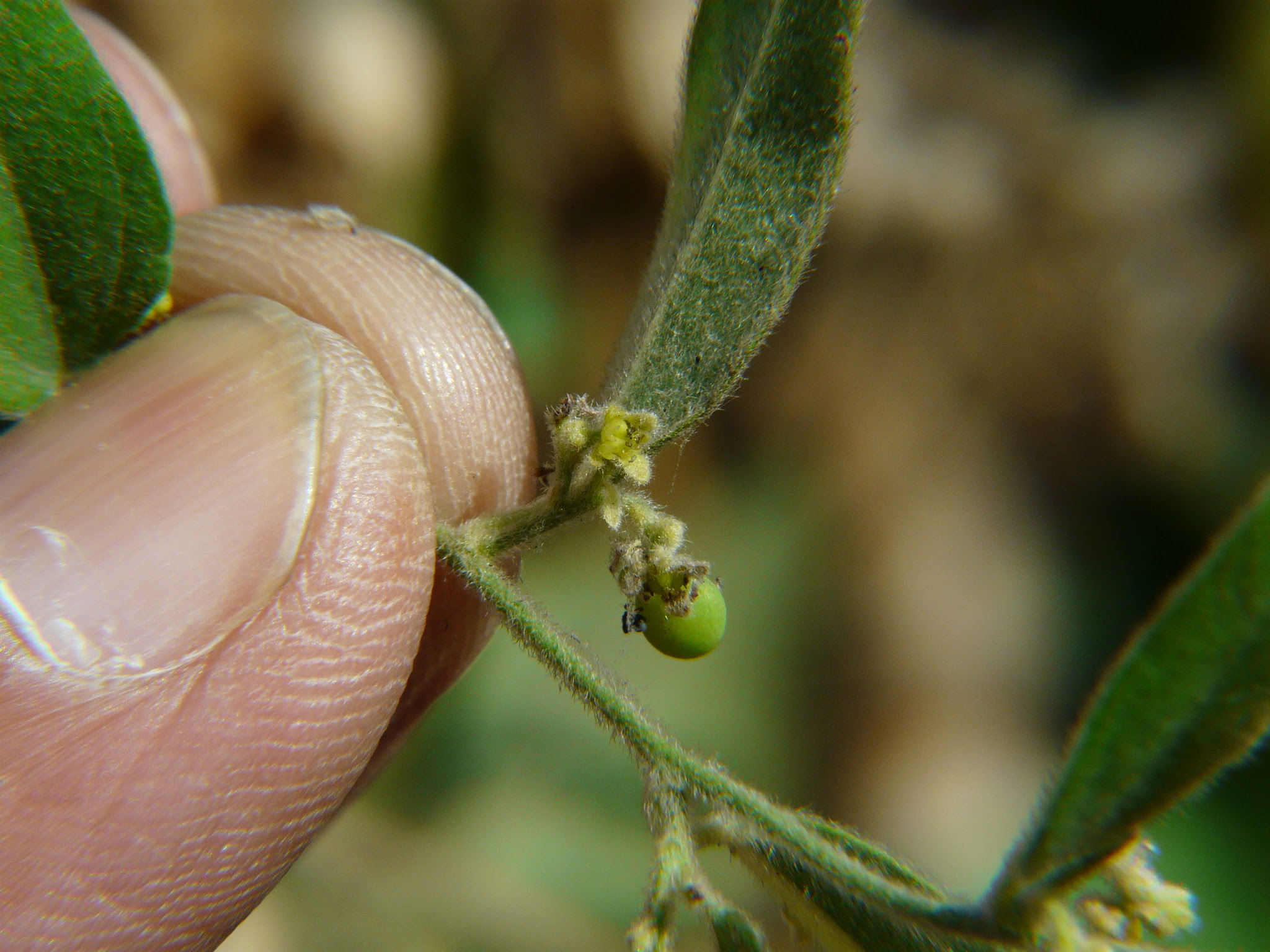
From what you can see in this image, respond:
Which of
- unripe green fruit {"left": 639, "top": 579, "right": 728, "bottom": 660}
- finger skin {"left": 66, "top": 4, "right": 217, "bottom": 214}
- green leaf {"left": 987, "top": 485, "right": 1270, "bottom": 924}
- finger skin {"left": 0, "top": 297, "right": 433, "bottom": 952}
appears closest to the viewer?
green leaf {"left": 987, "top": 485, "right": 1270, "bottom": 924}

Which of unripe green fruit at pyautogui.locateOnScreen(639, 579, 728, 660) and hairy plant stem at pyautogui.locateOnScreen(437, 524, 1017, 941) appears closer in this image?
hairy plant stem at pyautogui.locateOnScreen(437, 524, 1017, 941)

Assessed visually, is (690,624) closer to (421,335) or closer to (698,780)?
(698,780)

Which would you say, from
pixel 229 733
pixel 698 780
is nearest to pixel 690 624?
pixel 698 780

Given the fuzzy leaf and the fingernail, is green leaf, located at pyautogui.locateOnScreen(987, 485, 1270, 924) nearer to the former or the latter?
the fuzzy leaf

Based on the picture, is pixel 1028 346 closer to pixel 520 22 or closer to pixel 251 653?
pixel 520 22

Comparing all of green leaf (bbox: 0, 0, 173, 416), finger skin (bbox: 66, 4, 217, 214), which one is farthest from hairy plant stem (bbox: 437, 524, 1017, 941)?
finger skin (bbox: 66, 4, 217, 214)

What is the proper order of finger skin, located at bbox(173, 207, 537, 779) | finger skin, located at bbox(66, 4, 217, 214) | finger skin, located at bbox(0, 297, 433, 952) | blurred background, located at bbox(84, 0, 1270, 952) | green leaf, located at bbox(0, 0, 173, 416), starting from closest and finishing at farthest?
green leaf, located at bbox(0, 0, 173, 416) < finger skin, located at bbox(0, 297, 433, 952) < finger skin, located at bbox(173, 207, 537, 779) < finger skin, located at bbox(66, 4, 217, 214) < blurred background, located at bbox(84, 0, 1270, 952)
